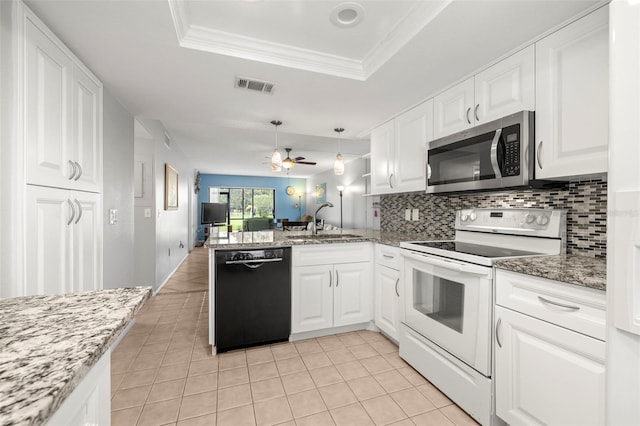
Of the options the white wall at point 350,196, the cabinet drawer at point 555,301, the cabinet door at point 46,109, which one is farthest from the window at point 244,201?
the cabinet drawer at point 555,301

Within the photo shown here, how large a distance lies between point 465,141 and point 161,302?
3607mm

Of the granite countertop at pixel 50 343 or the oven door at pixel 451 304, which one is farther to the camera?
the oven door at pixel 451 304

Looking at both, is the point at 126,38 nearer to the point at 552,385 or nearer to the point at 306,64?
the point at 306,64

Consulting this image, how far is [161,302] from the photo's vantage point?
3.47 metres

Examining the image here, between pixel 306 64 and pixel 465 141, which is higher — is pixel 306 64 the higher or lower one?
the higher one

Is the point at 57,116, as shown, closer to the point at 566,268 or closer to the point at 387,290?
the point at 387,290

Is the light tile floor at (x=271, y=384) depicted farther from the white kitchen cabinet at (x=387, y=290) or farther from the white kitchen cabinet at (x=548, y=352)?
the white kitchen cabinet at (x=548, y=352)

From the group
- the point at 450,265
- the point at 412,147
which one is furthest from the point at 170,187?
the point at 450,265

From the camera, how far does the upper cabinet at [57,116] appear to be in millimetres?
1343

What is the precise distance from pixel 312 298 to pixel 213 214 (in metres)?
6.09

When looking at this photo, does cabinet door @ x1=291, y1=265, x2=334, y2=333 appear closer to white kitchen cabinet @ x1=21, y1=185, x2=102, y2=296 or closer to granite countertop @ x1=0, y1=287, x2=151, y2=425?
white kitchen cabinet @ x1=21, y1=185, x2=102, y2=296

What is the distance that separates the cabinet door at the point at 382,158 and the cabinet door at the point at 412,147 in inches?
3.2

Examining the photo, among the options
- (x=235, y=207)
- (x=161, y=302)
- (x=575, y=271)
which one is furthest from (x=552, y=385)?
(x=235, y=207)

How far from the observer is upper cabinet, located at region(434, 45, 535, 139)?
1649 mm
